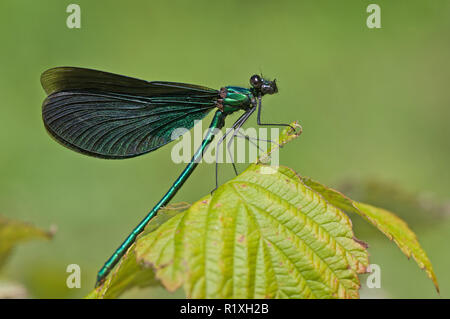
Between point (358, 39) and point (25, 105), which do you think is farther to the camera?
point (358, 39)

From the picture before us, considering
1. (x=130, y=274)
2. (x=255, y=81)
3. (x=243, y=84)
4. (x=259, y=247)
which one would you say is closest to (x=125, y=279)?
(x=130, y=274)

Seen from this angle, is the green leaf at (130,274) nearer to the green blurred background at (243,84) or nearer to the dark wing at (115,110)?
the dark wing at (115,110)

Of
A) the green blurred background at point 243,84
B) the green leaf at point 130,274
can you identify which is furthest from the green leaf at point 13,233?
the green blurred background at point 243,84

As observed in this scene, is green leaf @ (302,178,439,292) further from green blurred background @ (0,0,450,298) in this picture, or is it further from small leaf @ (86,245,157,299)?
green blurred background @ (0,0,450,298)

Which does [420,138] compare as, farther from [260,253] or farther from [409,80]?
[260,253]

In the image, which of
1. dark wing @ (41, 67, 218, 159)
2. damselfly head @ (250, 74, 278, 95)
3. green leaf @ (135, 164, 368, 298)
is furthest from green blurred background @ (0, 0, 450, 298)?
green leaf @ (135, 164, 368, 298)
